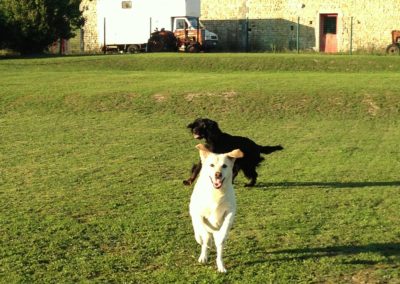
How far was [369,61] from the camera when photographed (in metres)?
29.2

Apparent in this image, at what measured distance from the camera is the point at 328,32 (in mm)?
43656

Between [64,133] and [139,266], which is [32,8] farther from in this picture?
[139,266]

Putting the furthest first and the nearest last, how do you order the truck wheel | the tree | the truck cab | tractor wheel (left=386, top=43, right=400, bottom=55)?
the truck wheel → the truck cab → the tree → tractor wheel (left=386, top=43, right=400, bottom=55)

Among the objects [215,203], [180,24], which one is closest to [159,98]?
[215,203]

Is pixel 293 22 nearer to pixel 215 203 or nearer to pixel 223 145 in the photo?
pixel 223 145

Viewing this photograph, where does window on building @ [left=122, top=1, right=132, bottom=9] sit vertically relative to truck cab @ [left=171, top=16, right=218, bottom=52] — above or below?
above

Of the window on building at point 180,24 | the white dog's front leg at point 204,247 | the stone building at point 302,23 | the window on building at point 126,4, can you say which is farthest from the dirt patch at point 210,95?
the window on building at point 126,4

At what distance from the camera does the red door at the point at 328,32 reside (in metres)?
43.5

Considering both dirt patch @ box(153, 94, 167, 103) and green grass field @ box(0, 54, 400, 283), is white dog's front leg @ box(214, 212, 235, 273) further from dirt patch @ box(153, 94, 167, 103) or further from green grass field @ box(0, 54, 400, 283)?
dirt patch @ box(153, 94, 167, 103)

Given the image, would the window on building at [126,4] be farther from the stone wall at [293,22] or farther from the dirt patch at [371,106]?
the dirt patch at [371,106]

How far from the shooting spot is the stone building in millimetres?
42281

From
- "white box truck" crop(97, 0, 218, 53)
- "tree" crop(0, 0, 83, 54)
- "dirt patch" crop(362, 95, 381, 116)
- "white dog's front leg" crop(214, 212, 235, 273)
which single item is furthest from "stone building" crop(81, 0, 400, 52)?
"white dog's front leg" crop(214, 212, 235, 273)

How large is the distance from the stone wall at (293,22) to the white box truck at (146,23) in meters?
1.97

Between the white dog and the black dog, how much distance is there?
2544 mm
